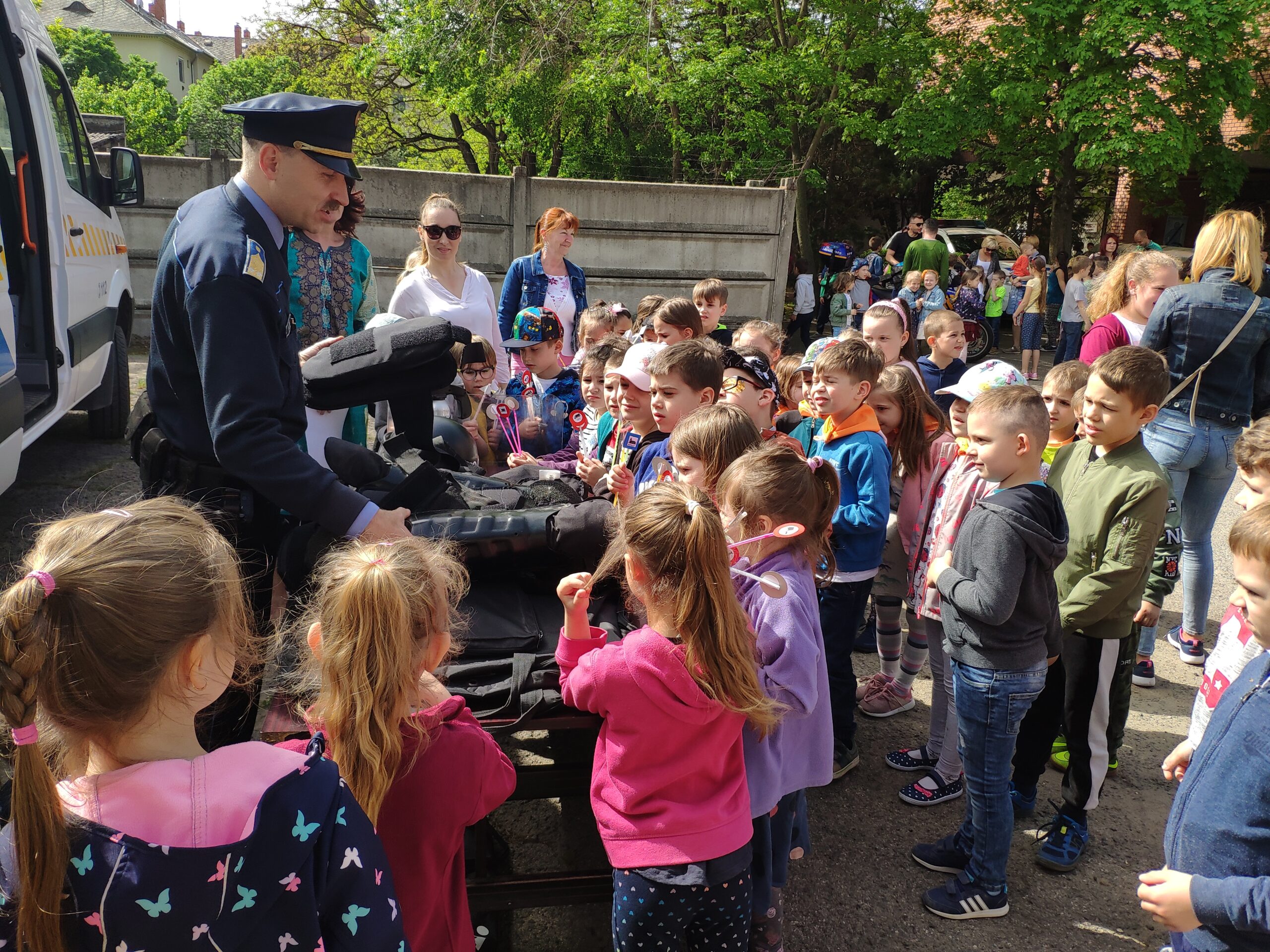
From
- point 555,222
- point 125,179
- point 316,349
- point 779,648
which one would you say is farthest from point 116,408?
point 779,648

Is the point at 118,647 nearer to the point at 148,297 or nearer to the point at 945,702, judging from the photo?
the point at 945,702

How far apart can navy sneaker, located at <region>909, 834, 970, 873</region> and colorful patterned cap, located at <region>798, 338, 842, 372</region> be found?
5.50 ft

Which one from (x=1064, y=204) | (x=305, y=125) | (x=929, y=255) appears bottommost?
(x=929, y=255)

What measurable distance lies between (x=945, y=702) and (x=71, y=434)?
6.67m

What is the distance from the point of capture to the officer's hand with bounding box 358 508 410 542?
2.26 metres

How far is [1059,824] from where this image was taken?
9.90 ft

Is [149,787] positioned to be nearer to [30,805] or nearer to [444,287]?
[30,805]

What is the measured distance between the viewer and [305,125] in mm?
2328

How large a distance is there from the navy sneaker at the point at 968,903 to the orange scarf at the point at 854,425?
4.83 feet

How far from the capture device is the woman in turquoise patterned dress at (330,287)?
3.55 metres

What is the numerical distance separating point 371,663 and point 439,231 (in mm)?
3667

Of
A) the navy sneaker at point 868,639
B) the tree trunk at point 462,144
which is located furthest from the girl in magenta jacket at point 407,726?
the tree trunk at point 462,144

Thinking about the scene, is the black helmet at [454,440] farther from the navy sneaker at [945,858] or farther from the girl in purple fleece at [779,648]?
the navy sneaker at [945,858]

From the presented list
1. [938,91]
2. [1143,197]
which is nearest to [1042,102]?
[938,91]
